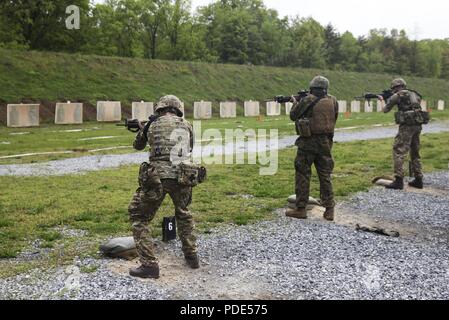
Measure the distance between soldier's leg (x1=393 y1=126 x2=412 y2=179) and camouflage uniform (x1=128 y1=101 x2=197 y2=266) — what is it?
6.54 meters

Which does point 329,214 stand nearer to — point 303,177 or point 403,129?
point 303,177

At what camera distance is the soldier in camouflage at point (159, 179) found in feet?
17.9

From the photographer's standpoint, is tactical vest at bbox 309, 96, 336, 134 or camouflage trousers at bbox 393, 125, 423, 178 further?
camouflage trousers at bbox 393, 125, 423, 178

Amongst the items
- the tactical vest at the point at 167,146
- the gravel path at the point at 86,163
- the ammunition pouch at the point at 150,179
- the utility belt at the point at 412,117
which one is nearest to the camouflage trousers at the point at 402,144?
the utility belt at the point at 412,117

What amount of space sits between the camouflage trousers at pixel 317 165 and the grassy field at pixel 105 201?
0.75 m

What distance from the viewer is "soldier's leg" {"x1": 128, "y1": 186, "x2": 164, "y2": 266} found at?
5430mm

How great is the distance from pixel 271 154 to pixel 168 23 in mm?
44519

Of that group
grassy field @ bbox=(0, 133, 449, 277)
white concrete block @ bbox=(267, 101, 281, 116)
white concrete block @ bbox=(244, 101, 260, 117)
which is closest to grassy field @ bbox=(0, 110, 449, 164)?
grassy field @ bbox=(0, 133, 449, 277)

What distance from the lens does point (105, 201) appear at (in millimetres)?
9023

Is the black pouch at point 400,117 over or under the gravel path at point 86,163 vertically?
over

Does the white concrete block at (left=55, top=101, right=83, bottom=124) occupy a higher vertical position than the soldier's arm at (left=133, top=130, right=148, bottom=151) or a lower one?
higher

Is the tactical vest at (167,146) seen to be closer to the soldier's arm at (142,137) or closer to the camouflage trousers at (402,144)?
the soldier's arm at (142,137)

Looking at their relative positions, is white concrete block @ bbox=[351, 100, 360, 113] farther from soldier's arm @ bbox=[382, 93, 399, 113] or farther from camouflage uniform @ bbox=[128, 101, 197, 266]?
camouflage uniform @ bbox=[128, 101, 197, 266]

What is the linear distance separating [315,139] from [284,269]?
3.03 m
